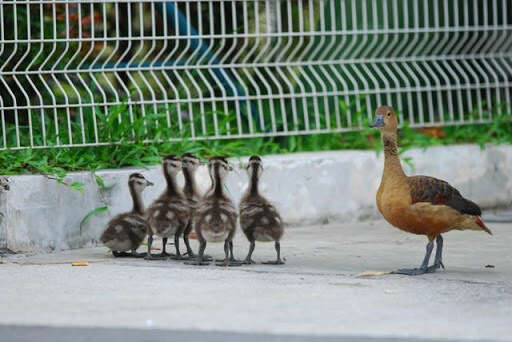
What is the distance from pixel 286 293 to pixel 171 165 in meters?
2.06

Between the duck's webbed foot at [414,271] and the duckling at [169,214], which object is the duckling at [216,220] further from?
the duck's webbed foot at [414,271]

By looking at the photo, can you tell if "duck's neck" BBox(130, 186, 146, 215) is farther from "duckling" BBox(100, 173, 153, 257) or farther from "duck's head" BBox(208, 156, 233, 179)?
"duck's head" BBox(208, 156, 233, 179)

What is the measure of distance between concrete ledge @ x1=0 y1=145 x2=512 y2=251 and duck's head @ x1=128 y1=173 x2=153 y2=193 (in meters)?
0.52

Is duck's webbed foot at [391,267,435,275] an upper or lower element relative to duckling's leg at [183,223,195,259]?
lower

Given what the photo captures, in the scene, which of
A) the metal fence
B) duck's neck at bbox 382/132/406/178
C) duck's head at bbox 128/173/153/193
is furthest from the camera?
the metal fence

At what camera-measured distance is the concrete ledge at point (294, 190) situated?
29.9ft

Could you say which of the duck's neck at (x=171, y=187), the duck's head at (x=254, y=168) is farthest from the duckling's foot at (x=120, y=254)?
the duck's head at (x=254, y=168)

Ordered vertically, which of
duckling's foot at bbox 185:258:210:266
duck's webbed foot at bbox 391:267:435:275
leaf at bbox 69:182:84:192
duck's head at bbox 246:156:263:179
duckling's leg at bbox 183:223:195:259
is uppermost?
duck's head at bbox 246:156:263:179

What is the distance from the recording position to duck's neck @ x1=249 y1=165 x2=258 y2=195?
28.5 feet

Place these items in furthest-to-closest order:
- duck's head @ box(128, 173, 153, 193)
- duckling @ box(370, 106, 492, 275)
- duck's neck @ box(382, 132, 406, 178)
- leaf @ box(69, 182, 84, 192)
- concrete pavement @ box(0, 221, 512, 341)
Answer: leaf @ box(69, 182, 84, 192), duck's head @ box(128, 173, 153, 193), duck's neck @ box(382, 132, 406, 178), duckling @ box(370, 106, 492, 275), concrete pavement @ box(0, 221, 512, 341)

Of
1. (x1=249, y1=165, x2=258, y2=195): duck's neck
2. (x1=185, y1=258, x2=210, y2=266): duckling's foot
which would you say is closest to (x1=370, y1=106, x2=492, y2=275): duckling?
(x1=249, y1=165, x2=258, y2=195): duck's neck

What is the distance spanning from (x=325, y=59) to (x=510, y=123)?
2.04 meters

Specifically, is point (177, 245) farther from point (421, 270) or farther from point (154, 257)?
point (421, 270)

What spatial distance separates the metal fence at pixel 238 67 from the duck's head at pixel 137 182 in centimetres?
93
